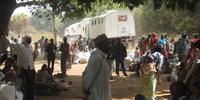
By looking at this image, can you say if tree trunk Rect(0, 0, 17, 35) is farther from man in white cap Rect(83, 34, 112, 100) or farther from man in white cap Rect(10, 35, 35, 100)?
man in white cap Rect(83, 34, 112, 100)

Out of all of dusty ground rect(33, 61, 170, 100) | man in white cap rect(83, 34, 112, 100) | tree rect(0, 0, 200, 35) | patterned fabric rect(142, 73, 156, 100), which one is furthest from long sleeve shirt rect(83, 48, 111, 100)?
tree rect(0, 0, 200, 35)

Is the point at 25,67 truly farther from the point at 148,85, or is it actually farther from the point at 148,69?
the point at 148,69

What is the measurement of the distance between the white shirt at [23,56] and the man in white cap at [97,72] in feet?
14.6

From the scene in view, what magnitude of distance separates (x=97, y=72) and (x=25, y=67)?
4.86 meters

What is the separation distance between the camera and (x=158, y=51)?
65.1 ft

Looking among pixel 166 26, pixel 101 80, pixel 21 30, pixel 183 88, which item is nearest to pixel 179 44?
pixel 183 88

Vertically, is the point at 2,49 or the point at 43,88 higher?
the point at 2,49

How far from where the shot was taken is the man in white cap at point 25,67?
11734 mm

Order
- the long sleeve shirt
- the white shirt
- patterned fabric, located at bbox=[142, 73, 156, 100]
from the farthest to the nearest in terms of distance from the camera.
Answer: patterned fabric, located at bbox=[142, 73, 156, 100]
the white shirt
the long sleeve shirt

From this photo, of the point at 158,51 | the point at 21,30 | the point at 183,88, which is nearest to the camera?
the point at 183,88

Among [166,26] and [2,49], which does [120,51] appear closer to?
[2,49]

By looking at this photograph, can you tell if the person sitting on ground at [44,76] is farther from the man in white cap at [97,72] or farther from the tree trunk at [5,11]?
the man in white cap at [97,72]

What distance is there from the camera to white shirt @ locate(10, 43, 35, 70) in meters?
11.6

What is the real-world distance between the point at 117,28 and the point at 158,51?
24298 mm
